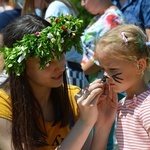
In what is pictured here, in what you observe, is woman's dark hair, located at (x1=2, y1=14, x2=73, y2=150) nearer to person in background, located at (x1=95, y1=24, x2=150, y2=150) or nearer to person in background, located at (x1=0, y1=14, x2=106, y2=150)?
person in background, located at (x1=0, y1=14, x2=106, y2=150)

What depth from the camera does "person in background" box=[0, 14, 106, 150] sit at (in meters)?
2.60

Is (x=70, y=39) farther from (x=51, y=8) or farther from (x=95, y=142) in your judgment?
(x=51, y=8)

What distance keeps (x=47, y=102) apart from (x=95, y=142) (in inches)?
14.8

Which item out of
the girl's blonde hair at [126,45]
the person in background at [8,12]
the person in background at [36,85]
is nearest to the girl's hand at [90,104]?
the person in background at [36,85]

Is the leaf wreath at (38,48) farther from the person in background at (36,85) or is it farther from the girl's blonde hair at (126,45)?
the girl's blonde hair at (126,45)

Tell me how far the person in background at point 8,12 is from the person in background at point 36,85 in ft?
5.43

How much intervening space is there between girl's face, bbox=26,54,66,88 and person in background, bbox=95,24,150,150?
26 cm

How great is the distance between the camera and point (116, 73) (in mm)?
2705

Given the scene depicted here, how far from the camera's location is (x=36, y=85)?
9.20ft

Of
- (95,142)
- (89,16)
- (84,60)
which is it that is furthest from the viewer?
(89,16)

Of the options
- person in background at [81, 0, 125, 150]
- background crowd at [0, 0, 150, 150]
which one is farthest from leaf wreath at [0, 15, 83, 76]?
person in background at [81, 0, 125, 150]

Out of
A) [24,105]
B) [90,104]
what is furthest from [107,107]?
[24,105]

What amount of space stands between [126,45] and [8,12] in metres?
2.06

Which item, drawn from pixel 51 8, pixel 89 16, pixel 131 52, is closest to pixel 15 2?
pixel 51 8
